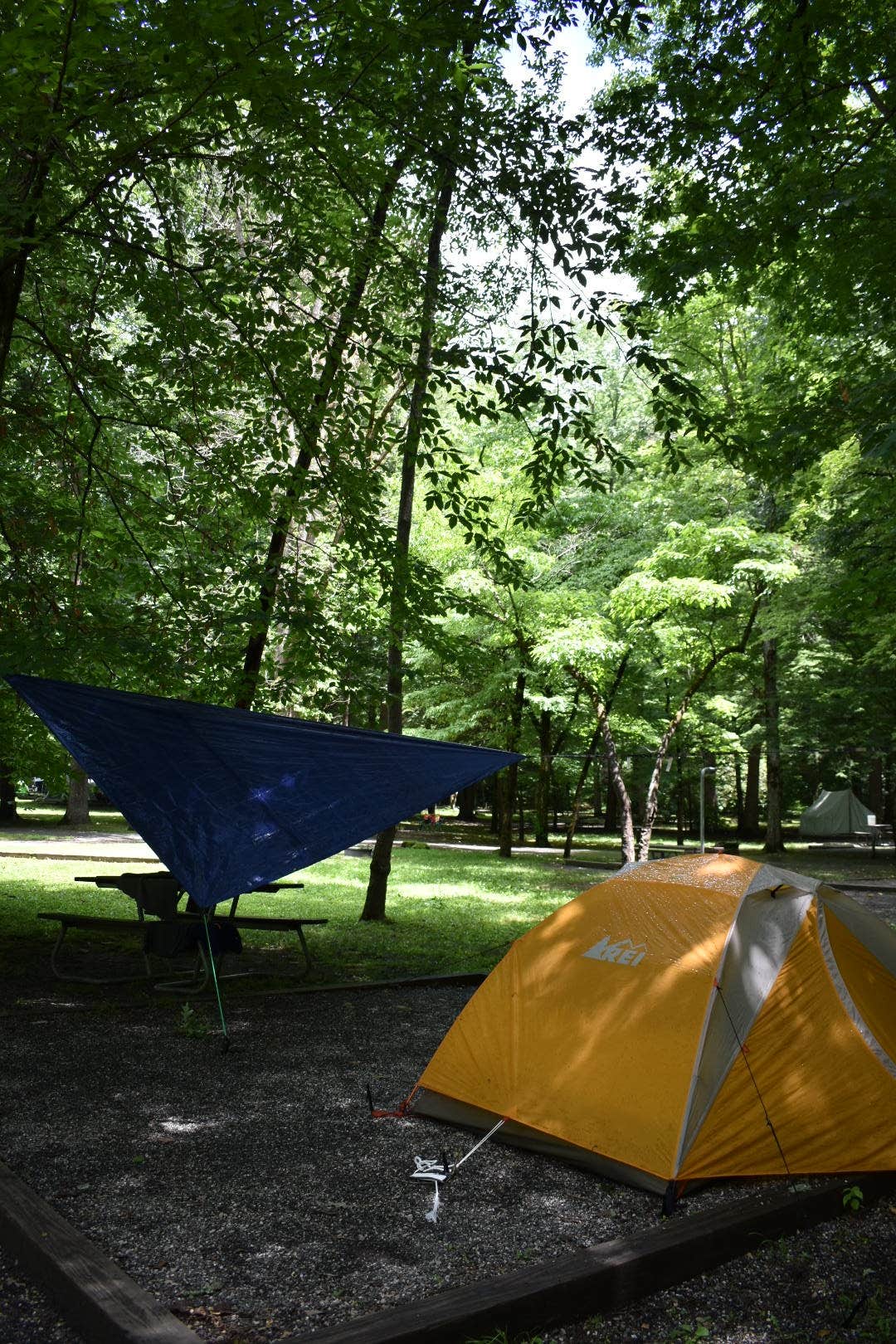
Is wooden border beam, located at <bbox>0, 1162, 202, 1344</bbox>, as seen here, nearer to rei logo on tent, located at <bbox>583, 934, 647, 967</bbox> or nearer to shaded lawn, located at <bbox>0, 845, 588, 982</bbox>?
Answer: rei logo on tent, located at <bbox>583, 934, 647, 967</bbox>

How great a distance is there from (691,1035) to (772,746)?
1865 centimetres

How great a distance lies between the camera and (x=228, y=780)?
6352 millimetres

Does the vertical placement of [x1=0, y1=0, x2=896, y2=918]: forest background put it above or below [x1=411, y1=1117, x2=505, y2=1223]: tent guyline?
above

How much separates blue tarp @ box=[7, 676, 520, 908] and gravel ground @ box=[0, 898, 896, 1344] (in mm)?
1127

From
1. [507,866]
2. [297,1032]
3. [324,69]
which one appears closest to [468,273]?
[324,69]

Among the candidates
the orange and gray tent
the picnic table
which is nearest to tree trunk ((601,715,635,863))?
the picnic table

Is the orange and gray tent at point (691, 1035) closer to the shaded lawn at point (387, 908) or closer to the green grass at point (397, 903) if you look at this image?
the shaded lawn at point (387, 908)

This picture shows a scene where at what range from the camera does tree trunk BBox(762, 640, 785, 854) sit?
851 inches

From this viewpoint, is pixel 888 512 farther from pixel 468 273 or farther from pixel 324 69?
pixel 324 69

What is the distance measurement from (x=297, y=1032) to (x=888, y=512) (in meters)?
8.28

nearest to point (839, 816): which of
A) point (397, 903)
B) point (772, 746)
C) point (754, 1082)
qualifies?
point (772, 746)

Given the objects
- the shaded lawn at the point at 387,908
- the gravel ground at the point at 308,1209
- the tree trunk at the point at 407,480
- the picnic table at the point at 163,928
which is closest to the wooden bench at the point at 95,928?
the picnic table at the point at 163,928

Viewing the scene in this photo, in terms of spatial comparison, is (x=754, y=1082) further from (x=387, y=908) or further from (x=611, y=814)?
(x=611, y=814)

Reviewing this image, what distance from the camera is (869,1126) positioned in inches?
157
